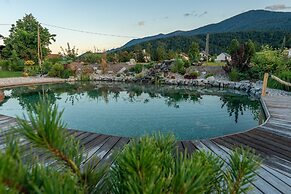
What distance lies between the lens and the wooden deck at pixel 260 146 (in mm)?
2910

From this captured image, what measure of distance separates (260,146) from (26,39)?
31.0 meters

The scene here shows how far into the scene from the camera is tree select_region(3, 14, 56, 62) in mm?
28328

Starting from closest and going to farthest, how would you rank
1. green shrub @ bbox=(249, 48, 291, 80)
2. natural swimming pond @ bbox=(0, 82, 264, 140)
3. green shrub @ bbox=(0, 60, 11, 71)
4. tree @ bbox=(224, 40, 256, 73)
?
1. natural swimming pond @ bbox=(0, 82, 264, 140)
2. green shrub @ bbox=(249, 48, 291, 80)
3. tree @ bbox=(224, 40, 256, 73)
4. green shrub @ bbox=(0, 60, 11, 71)

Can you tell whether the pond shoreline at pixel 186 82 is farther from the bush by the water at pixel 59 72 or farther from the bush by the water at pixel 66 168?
the bush by the water at pixel 66 168

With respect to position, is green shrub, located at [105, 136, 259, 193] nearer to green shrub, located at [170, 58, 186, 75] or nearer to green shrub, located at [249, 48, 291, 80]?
green shrub, located at [249, 48, 291, 80]

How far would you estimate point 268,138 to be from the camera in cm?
471

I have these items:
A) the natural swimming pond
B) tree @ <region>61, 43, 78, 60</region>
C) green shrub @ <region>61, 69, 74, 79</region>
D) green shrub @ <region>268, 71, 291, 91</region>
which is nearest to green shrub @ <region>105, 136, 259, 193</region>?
the natural swimming pond

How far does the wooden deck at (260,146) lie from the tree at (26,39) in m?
25.7

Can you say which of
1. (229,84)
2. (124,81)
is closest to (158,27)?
(124,81)

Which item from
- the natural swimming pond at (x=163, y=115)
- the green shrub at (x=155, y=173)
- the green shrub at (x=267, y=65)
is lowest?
the natural swimming pond at (x=163, y=115)

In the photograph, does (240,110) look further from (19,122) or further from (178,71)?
(178,71)

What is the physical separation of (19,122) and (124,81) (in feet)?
67.9

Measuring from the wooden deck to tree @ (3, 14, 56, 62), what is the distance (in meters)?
25.7

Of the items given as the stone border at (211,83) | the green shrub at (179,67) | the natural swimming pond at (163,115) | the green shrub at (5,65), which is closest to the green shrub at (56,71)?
the stone border at (211,83)
